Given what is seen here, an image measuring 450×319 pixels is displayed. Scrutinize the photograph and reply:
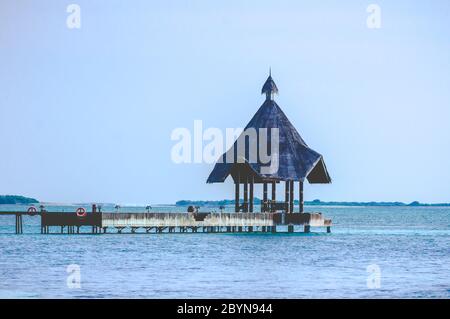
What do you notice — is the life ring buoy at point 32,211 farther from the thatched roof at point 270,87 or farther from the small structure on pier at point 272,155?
the thatched roof at point 270,87

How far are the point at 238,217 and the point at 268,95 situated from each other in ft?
28.0

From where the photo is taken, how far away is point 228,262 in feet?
178

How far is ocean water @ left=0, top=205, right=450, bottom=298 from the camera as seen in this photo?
40.0m

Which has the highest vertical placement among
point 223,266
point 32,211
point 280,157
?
point 280,157

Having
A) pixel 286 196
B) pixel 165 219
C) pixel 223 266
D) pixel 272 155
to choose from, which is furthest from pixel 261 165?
pixel 223 266

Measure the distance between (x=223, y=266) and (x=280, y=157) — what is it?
22.4 meters

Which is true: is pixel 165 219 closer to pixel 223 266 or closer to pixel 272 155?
pixel 272 155

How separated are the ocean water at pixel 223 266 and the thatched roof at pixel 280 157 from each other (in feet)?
14.4

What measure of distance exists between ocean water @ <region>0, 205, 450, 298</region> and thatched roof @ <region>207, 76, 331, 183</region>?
14.4ft

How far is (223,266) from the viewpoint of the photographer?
51.8 meters

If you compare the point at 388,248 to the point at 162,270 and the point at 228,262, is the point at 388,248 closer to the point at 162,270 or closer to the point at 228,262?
the point at 228,262

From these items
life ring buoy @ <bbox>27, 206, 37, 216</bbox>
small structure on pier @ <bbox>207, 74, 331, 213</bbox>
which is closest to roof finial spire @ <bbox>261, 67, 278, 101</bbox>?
small structure on pier @ <bbox>207, 74, 331, 213</bbox>

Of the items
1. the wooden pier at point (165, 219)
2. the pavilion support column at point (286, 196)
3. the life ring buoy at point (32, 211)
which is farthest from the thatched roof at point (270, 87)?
the life ring buoy at point (32, 211)
